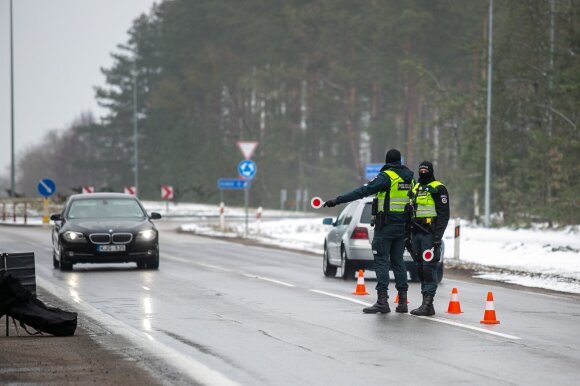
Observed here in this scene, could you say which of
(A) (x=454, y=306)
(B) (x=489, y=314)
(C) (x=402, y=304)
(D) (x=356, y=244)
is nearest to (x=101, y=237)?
(D) (x=356, y=244)

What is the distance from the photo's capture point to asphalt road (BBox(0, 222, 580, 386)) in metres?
10.9

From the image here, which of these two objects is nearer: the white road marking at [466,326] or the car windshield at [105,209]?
the white road marking at [466,326]

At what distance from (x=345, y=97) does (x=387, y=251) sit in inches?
2799

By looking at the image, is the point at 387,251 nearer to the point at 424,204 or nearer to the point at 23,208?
the point at 424,204

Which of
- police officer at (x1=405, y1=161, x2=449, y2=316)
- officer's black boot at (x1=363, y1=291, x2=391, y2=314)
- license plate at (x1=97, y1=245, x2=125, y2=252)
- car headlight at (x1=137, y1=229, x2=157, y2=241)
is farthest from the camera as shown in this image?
car headlight at (x1=137, y1=229, x2=157, y2=241)

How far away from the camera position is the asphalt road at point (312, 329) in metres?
10.9

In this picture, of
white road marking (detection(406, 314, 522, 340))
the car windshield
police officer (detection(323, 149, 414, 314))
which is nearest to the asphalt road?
white road marking (detection(406, 314, 522, 340))

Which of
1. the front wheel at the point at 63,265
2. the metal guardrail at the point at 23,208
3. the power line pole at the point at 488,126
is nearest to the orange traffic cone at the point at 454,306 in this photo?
the front wheel at the point at 63,265

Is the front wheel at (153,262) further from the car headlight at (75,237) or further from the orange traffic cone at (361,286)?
the orange traffic cone at (361,286)

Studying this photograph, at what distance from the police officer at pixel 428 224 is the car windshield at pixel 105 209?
37.7ft

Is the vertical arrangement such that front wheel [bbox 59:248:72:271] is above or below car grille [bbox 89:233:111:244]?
below

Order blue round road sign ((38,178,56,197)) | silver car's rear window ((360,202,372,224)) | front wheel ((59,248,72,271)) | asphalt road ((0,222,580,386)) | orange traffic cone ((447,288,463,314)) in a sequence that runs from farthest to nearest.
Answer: blue round road sign ((38,178,56,197))
front wheel ((59,248,72,271))
silver car's rear window ((360,202,372,224))
orange traffic cone ((447,288,463,314))
asphalt road ((0,222,580,386))

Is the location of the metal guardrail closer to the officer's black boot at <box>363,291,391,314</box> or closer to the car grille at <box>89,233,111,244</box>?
the car grille at <box>89,233,111,244</box>

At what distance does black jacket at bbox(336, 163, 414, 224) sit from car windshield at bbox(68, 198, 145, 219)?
1136 cm
